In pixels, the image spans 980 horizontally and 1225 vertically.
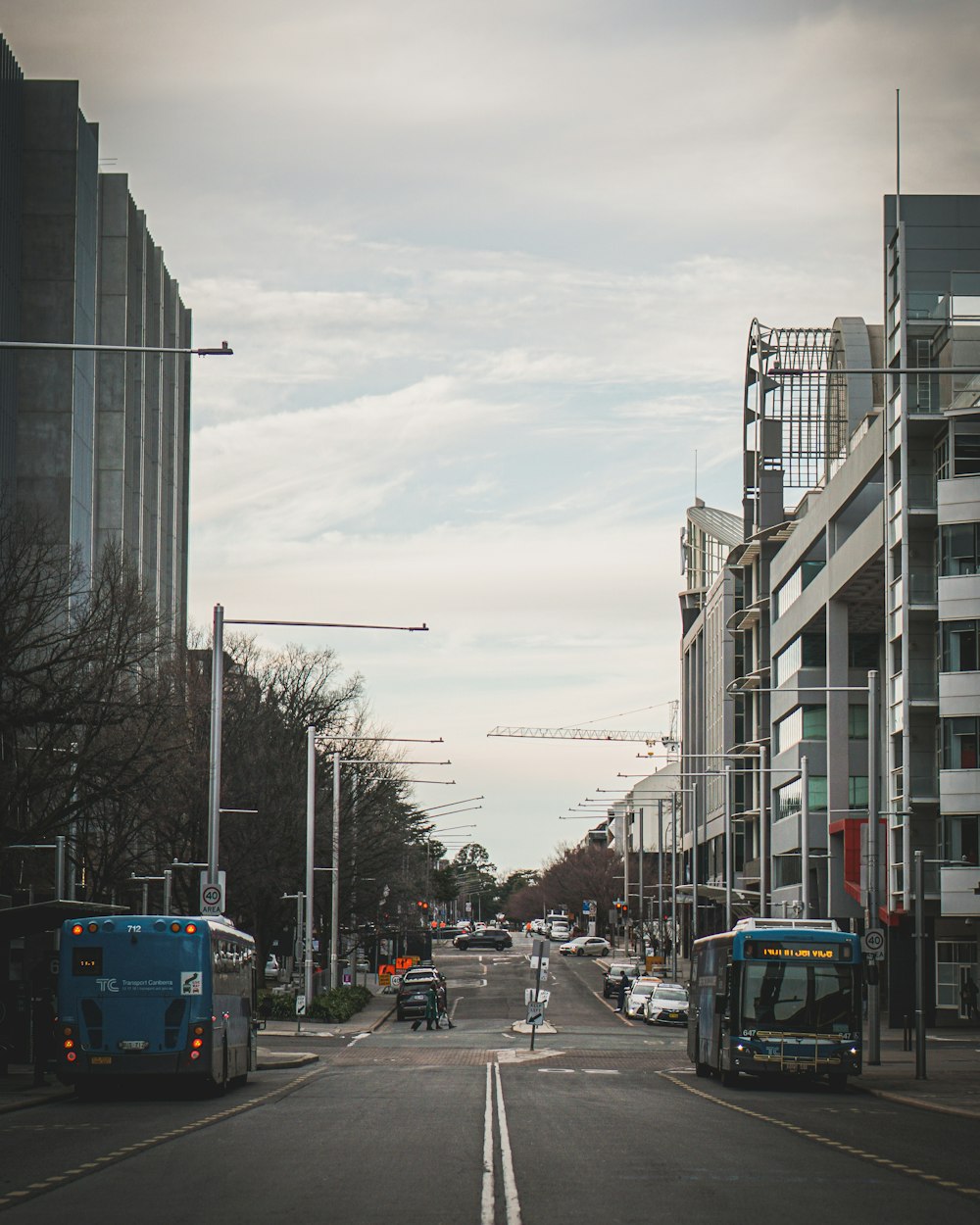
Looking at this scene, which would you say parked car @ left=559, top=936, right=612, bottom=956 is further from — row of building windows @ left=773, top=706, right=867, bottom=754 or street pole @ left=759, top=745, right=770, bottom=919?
row of building windows @ left=773, top=706, right=867, bottom=754

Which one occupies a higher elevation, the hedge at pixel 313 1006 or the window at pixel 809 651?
the window at pixel 809 651

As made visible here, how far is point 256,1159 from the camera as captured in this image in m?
17.9

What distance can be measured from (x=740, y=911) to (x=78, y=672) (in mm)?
70137

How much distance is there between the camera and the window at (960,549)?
186ft

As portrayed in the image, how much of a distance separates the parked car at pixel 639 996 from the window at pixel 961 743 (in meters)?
15.0

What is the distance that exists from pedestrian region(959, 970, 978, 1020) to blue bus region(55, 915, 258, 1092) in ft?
126

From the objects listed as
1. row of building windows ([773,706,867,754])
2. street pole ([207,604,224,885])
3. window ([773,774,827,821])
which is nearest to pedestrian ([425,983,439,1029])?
window ([773,774,827,821])

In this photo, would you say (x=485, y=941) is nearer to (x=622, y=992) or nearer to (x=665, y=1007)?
(x=622, y=992)

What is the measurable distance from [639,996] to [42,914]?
37.3m

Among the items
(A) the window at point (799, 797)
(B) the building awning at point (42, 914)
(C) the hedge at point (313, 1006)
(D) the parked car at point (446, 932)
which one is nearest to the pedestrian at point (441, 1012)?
(C) the hedge at point (313, 1006)

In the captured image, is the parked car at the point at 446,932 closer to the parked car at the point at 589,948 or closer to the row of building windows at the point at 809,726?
the parked car at the point at 589,948

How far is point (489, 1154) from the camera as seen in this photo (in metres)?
18.3

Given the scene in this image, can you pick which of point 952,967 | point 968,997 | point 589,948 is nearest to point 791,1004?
point 968,997

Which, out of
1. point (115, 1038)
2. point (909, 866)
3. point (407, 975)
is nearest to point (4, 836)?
point (115, 1038)
